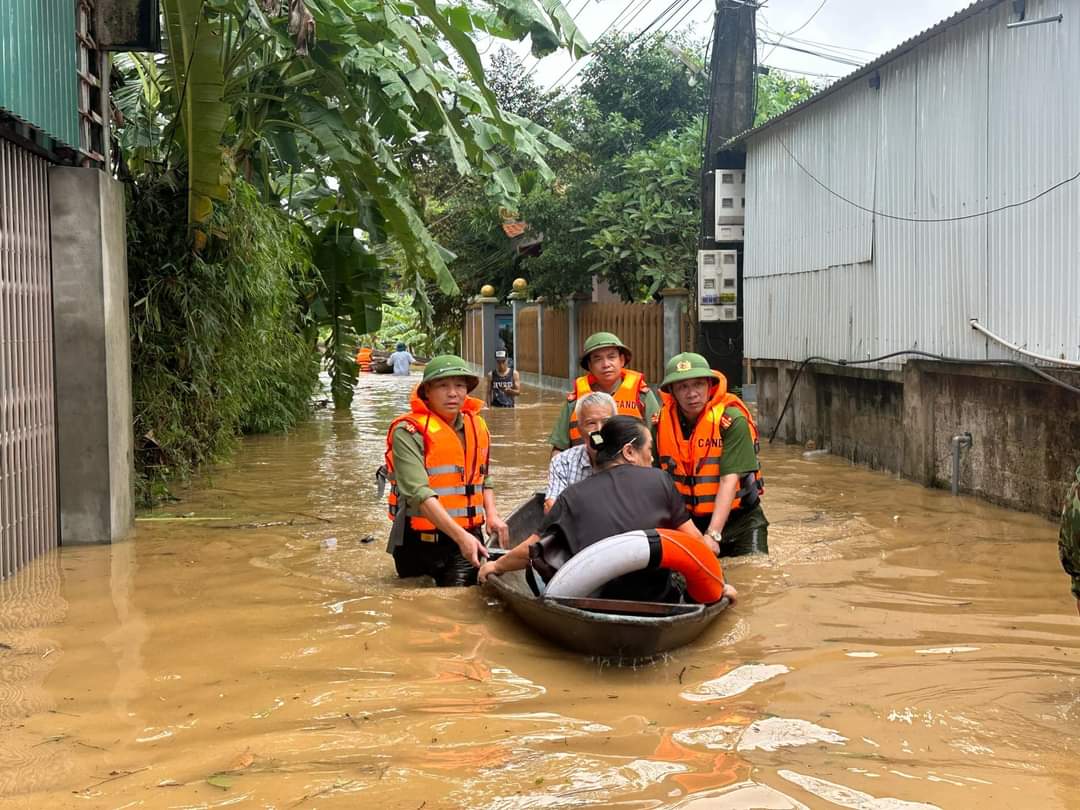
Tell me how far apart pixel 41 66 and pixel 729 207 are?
492 inches

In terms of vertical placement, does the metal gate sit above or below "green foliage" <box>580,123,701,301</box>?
below

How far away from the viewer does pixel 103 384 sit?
32.1 ft

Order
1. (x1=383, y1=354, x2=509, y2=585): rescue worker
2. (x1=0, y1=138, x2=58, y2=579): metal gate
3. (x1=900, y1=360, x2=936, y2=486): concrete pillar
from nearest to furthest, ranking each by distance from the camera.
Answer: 1. (x1=383, y1=354, x2=509, y2=585): rescue worker
2. (x1=0, y1=138, x2=58, y2=579): metal gate
3. (x1=900, y1=360, x2=936, y2=486): concrete pillar

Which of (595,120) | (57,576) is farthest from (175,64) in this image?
(595,120)

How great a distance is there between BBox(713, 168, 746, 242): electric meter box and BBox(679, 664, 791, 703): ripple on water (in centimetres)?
1354

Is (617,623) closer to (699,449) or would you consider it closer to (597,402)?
(597,402)

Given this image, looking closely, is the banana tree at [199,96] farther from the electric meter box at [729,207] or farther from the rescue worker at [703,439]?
the electric meter box at [729,207]

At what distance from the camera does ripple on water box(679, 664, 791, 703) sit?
602 centimetres

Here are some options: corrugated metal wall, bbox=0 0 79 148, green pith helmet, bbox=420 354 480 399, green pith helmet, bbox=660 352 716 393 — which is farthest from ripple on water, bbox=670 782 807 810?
corrugated metal wall, bbox=0 0 79 148

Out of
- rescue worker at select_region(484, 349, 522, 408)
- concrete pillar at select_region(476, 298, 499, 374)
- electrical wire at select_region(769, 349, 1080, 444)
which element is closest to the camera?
electrical wire at select_region(769, 349, 1080, 444)

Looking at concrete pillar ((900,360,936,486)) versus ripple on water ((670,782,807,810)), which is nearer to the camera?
ripple on water ((670,782,807,810))

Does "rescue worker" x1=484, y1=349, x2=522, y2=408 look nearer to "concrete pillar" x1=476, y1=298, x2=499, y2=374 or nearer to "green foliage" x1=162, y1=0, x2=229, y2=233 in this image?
"concrete pillar" x1=476, y1=298, x2=499, y2=374

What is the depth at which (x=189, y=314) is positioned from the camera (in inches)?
483

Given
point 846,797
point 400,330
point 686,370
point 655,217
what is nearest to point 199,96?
point 686,370
